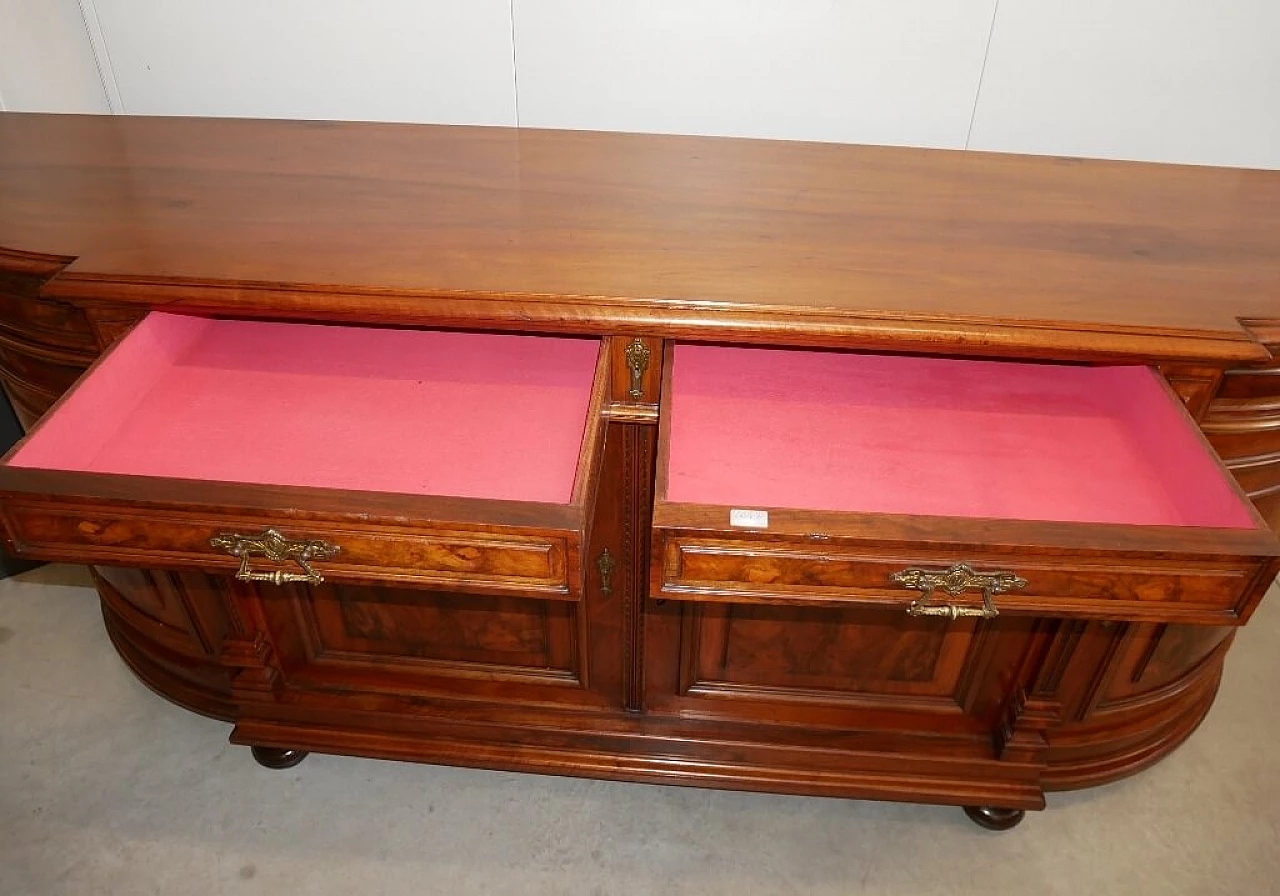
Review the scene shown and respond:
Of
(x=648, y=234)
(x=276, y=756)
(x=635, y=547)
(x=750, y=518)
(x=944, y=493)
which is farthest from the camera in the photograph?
(x=276, y=756)

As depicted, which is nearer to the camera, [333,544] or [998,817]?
[333,544]

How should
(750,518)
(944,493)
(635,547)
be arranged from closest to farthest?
1. (750,518)
2. (944,493)
3. (635,547)

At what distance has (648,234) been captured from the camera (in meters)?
1.21

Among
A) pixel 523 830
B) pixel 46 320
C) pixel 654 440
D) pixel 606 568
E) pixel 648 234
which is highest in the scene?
pixel 648 234

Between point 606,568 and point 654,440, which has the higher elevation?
point 654,440

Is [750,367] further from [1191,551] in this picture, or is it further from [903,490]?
[1191,551]

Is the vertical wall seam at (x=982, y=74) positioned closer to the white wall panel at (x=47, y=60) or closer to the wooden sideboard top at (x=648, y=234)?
the wooden sideboard top at (x=648, y=234)

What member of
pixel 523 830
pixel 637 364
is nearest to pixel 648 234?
pixel 637 364

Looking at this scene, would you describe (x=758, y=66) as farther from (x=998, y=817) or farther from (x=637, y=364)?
(x=998, y=817)

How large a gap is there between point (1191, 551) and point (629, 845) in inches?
41.1

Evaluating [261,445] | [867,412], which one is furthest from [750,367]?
[261,445]

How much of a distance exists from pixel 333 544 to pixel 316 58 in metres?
1.06

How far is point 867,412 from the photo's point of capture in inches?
46.5

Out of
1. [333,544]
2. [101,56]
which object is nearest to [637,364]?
[333,544]
